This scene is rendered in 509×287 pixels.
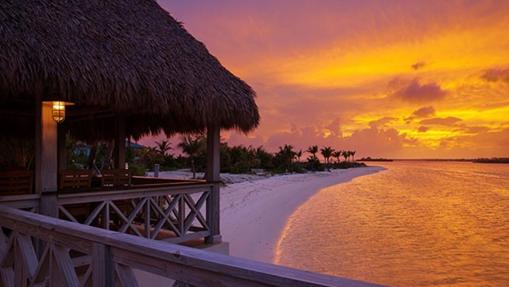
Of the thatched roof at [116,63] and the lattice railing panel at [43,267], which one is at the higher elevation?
the thatched roof at [116,63]

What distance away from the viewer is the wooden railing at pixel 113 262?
50.4 inches

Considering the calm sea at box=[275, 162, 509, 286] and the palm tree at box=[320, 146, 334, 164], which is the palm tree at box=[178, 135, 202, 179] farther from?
the palm tree at box=[320, 146, 334, 164]

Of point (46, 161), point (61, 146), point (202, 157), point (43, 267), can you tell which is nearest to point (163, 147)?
point (202, 157)

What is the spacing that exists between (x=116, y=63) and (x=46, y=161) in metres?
1.25

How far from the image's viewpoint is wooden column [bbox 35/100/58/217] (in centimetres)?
390

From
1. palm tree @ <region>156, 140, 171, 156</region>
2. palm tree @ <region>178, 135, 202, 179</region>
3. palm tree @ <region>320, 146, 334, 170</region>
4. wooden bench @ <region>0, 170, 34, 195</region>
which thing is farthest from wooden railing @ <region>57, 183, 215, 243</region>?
palm tree @ <region>320, 146, 334, 170</region>

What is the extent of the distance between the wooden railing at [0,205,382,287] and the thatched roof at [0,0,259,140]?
1449 millimetres

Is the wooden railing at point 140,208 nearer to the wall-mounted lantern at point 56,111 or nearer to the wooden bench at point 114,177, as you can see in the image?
the wooden bench at point 114,177

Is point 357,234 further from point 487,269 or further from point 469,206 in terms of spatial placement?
point 469,206

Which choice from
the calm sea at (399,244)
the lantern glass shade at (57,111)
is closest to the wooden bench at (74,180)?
the lantern glass shade at (57,111)

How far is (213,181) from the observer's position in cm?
552

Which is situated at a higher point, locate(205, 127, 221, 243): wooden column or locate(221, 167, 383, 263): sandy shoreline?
locate(205, 127, 221, 243): wooden column

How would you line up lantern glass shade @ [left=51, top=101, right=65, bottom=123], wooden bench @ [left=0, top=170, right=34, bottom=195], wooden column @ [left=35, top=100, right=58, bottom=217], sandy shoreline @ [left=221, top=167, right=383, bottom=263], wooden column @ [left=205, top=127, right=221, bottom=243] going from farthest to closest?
sandy shoreline @ [left=221, top=167, right=383, bottom=263] → wooden column @ [left=205, top=127, right=221, bottom=243] → wooden bench @ [left=0, top=170, right=34, bottom=195] → lantern glass shade @ [left=51, top=101, right=65, bottom=123] → wooden column @ [left=35, top=100, right=58, bottom=217]

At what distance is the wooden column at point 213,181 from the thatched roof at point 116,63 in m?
0.28
